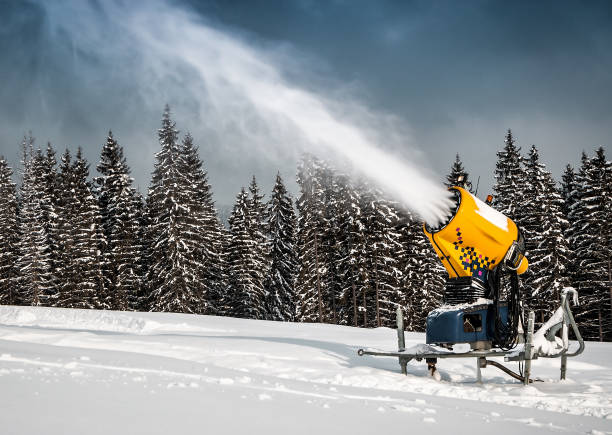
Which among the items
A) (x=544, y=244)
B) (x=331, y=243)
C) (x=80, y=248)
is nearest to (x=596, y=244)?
(x=544, y=244)

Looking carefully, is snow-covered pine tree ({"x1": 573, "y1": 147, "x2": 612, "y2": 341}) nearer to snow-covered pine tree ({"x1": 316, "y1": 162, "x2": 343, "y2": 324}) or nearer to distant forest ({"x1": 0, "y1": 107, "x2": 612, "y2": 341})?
distant forest ({"x1": 0, "y1": 107, "x2": 612, "y2": 341})

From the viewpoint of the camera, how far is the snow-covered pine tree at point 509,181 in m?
41.2

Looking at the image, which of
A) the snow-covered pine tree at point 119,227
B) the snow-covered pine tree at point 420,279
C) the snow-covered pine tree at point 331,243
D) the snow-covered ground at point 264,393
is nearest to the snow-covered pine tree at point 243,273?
the snow-covered pine tree at point 331,243

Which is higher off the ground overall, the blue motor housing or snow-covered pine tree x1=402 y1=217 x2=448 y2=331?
snow-covered pine tree x1=402 y1=217 x2=448 y2=331

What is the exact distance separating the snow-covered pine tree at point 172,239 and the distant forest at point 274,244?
0.37 feet

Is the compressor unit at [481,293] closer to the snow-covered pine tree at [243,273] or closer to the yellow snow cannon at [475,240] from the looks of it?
the yellow snow cannon at [475,240]

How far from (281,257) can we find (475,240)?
4136 cm

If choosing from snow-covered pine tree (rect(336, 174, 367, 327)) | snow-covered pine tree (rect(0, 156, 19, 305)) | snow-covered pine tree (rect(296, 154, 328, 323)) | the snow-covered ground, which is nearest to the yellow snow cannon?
the snow-covered ground

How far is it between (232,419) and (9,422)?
189 cm

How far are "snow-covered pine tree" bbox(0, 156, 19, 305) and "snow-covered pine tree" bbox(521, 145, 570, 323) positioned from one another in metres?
43.5

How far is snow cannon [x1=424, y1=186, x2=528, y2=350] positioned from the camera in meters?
9.91

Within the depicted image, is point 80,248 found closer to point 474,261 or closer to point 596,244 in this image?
point 596,244

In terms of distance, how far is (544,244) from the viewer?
3825 centimetres

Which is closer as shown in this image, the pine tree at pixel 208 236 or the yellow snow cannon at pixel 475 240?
the yellow snow cannon at pixel 475 240
